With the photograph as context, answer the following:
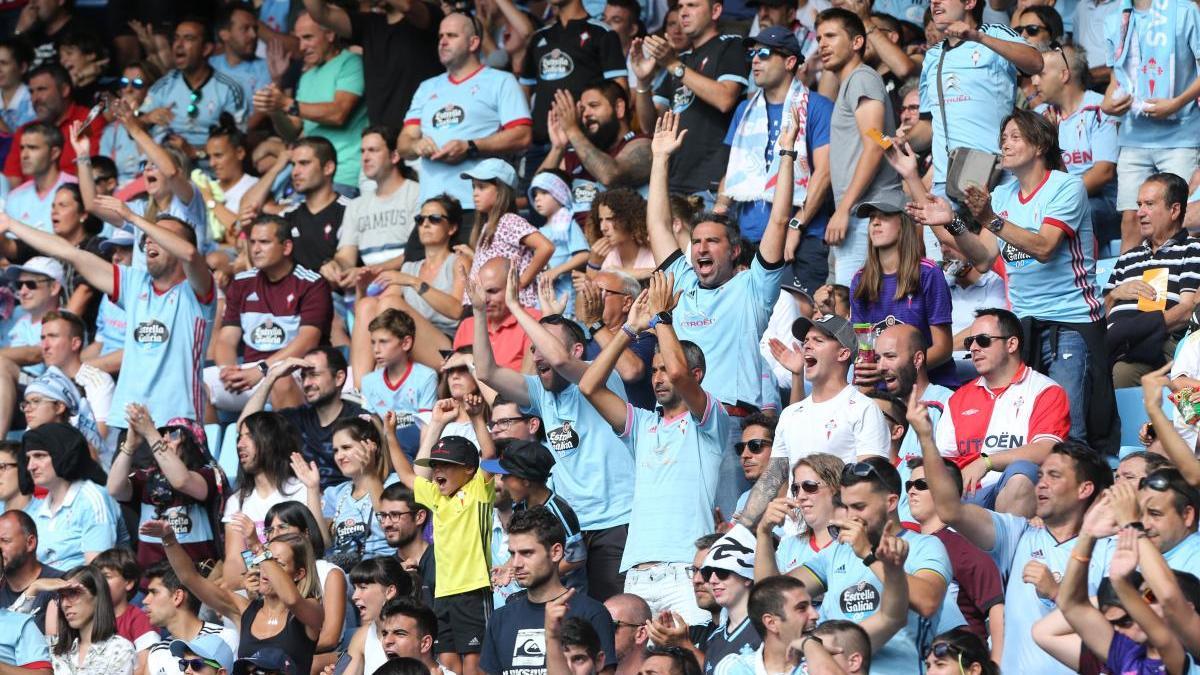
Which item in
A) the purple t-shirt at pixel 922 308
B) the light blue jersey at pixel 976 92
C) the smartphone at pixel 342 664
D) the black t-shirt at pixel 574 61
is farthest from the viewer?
the black t-shirt at pixel 574 61

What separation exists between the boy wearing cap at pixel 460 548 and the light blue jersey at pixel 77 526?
2.41 metres

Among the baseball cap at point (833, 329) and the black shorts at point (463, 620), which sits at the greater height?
the baseball cap at point (833, 329)

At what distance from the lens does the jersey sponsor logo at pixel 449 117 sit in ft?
41.5

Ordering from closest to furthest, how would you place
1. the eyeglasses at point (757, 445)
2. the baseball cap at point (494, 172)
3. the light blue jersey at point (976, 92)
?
1. the eyeglasses at point (757, 445)
2. the light blue jersey at point (976, 92)
3. the baseball cap at point (494, 172)

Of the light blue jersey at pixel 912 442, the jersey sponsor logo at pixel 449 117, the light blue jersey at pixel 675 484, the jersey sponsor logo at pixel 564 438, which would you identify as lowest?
the jersey sponsor logo at pixel 449 117

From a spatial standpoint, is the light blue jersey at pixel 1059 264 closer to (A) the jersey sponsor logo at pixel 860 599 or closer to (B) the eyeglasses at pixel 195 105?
(A) the jersey sponsor logo at pixel 860 599

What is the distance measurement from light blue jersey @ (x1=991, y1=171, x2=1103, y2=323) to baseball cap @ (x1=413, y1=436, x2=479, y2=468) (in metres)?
2.62

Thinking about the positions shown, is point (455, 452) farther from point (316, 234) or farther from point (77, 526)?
point (316, 234)

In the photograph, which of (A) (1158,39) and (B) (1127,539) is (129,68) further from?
(B) (1127,539)

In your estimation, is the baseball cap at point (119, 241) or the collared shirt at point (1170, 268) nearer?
the collared shirt at point (1170, 268)

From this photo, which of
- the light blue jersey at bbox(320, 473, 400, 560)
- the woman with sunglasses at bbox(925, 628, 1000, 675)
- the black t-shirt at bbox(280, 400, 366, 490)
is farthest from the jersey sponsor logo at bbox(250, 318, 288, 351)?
the woman with sunglasses at bbox(925, 628, 1000, 675)

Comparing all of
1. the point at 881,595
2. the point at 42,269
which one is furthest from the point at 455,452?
the point at 42,269

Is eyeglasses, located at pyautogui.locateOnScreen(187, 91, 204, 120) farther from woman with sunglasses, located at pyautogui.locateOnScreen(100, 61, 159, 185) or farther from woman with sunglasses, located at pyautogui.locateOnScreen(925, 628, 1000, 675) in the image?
woman with sunglasses, located at pyautogui.locateOnScreen(925, 628, 1000, 675)

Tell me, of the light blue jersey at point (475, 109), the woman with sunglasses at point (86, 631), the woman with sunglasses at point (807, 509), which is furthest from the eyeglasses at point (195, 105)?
the woman with sunglasses at point (807, 509)
